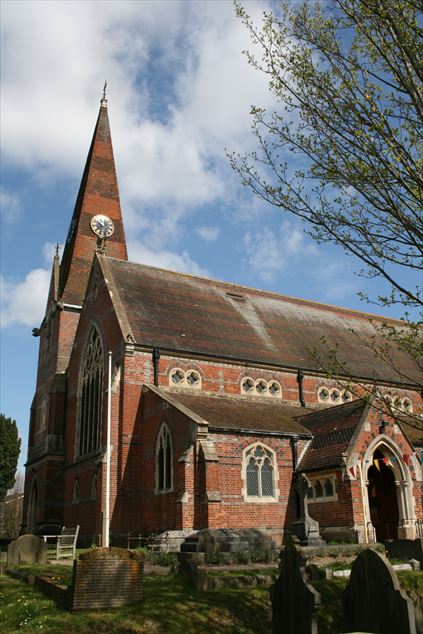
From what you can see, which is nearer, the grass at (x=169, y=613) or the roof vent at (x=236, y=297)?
the grass at (x=169, y=613)

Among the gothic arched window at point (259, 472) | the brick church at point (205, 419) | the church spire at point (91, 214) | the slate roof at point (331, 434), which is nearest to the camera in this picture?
the brick church at point (205, 419)

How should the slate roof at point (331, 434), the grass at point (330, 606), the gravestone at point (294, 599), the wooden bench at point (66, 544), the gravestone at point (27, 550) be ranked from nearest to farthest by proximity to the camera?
1. the gravestone at point (294, 599)
2. the grass at point (330, 606)
3. the gravestone at point (27, 550)
4. the wooden bench at point (66, 544)
5. the slate roof at point (331, 434)

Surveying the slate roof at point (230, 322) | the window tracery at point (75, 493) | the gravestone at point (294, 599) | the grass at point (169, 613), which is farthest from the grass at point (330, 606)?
the window tracery at point (75, 493)

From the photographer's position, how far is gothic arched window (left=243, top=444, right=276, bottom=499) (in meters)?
21.5

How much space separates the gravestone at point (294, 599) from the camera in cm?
838

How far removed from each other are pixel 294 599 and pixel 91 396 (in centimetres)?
2103

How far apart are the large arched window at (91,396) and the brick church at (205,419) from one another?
133 mm

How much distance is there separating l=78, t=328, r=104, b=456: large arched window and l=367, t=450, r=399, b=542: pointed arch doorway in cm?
1173

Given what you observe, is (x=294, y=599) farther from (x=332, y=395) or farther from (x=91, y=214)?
(x=91, y=214)

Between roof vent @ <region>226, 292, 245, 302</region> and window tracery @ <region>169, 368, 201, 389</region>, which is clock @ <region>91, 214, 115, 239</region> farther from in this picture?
window tracery @ <region>169, 368, 201, 389</region>

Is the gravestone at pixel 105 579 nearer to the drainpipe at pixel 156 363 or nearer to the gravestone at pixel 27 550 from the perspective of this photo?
the gravestone at pixel 27 550

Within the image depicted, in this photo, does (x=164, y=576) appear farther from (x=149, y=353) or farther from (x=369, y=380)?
(x=369, y=380)

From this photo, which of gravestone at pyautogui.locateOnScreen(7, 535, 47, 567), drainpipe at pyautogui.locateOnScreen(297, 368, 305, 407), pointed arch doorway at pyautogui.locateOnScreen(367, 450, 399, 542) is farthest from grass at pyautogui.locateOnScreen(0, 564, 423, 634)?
drainpipe at pyautogui.locateOnScreen(297, 368, 305, 407)

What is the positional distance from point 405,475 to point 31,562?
13.0m
